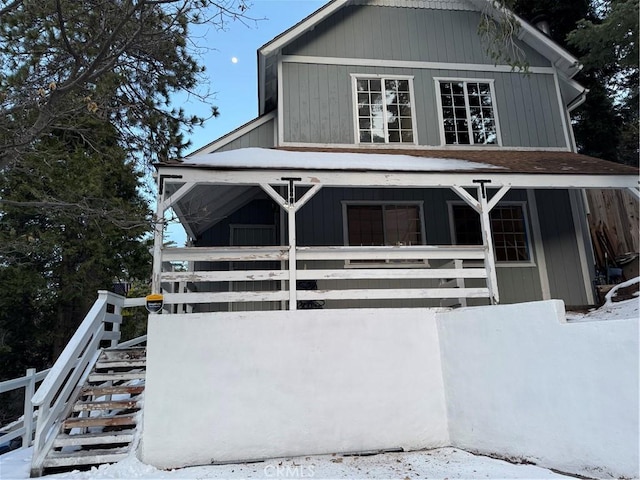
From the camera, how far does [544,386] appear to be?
13.6ft

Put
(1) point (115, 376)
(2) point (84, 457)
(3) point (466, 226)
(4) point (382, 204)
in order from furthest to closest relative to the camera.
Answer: (3) point (466, 226) → (4) point (382, 204) → (1) point (115, 376) → (2) point (84, 457)

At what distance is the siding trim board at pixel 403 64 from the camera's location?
28.9 feet

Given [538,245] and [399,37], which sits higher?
[399,37]

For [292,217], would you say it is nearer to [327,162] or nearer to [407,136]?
[327,162]

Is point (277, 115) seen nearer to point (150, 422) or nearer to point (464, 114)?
point (464, 114)

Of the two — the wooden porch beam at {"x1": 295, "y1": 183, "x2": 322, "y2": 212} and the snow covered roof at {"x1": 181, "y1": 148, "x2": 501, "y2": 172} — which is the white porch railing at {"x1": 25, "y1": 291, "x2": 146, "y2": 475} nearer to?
the snow covered roof at {"x1": 181, "y1": 148, "x2": 501, "y2": 172}

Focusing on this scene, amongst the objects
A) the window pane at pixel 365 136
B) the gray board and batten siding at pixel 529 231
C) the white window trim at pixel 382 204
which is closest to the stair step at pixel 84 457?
the gray board and batten siding at pixel 529 231

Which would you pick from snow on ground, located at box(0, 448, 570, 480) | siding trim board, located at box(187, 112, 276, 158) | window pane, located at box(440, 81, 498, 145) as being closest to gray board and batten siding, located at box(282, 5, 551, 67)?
window pane, located at box(440, 81, 498, 145)

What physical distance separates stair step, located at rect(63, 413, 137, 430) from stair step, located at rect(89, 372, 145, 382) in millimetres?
606

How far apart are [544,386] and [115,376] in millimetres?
5139

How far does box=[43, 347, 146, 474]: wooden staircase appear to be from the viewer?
4535 millimetres

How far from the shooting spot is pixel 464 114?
9148mm

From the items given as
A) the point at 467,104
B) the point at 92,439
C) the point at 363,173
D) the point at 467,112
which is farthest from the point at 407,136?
the point at 92,439

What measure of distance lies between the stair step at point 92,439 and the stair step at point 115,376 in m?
0.74
